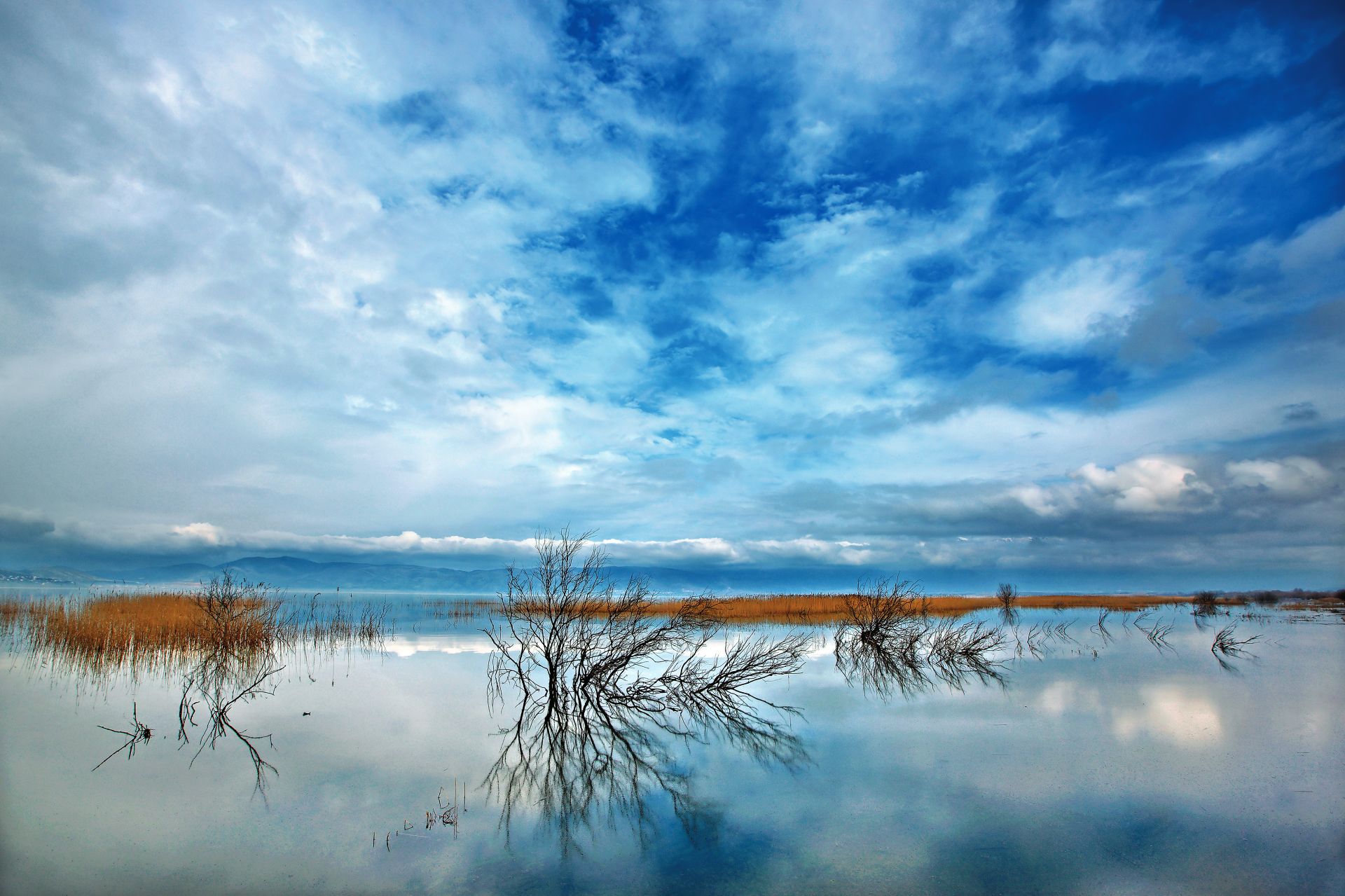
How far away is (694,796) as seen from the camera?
7.85 meters

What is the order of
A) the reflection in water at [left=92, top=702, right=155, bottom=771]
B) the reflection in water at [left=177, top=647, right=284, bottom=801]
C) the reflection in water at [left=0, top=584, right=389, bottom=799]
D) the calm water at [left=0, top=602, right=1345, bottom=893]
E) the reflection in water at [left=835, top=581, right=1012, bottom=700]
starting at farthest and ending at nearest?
the reflection in water at [left=835, top=581, right=1012, bottom=700], the reflection in water at [left=0, top=584, right=389, bottom=799], the reflection in water at [left=177, top=647, right=284, bottom=801], the reflection in water at [left=92, top=702, right=155, bottom=771], the calm water at [left=0, top=602, right=1345, bottom=893]

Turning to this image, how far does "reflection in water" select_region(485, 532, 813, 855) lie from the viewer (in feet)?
24.7

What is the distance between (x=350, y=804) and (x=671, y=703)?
7192 mm

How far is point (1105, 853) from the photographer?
6230 mm

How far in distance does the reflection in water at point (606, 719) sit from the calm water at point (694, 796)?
7 centimetres

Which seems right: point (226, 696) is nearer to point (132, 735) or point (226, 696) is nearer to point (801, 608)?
point (132, 735)

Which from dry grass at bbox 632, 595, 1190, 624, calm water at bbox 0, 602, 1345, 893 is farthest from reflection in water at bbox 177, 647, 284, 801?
dry grass at bbox 632, 595, 1190, 624

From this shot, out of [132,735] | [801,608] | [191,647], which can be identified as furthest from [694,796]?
[801,608]

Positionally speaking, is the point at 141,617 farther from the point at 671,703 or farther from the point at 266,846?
the point at 266,846

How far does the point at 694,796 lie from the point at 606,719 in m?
4.63

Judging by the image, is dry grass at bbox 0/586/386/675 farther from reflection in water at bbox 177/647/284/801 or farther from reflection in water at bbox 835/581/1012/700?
reflection in water at bbox 835/581/1012/700

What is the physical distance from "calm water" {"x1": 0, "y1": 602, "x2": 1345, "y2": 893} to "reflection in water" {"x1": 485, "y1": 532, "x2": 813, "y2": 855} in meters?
0.07

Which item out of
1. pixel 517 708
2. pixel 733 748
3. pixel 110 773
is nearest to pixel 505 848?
pixel 733 748

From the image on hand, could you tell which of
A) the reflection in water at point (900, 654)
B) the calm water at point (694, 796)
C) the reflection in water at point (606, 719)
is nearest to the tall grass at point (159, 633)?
the calm water at point (694, 796)
